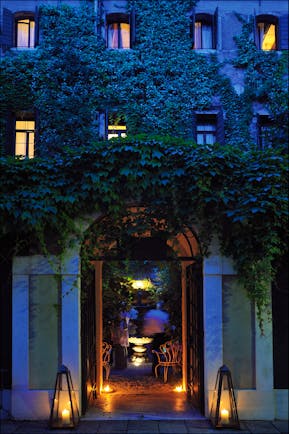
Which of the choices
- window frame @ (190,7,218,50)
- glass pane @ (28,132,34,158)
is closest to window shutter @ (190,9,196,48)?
window frame @ (190,7,218,50)

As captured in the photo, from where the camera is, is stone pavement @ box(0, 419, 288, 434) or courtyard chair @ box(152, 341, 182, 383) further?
courtyard chair @ box(152, 341, 182, 383)

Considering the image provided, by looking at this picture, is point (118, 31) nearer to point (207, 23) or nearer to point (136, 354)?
point (207, 23)

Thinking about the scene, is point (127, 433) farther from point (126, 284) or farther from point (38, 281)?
point (126, 284)

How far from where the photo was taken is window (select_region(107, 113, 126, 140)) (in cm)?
1124

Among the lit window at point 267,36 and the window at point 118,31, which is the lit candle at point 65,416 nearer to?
the window at point 118,31

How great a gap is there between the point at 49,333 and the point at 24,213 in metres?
2.21

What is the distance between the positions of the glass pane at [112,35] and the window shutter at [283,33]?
12.6ft

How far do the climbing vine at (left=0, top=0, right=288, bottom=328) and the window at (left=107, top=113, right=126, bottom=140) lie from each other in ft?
0.71

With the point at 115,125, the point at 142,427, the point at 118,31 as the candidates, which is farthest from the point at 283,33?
the point at 142,427

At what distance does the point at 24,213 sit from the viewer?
8.13 m

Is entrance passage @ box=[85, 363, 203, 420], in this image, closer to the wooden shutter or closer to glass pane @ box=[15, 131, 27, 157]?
glass pane @ box=[15, 131, 27, 157]

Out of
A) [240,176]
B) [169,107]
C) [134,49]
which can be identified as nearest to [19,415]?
[240,176]

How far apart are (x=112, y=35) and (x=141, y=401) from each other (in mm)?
8271

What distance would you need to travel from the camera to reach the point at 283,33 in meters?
11.5
